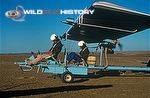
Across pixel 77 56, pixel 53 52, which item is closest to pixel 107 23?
pixel 77 56

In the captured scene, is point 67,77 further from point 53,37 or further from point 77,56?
point 53,37

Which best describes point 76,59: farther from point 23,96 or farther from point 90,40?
point 23,96

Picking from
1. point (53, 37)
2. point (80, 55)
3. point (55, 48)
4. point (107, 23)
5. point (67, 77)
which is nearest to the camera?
point (107, 23)

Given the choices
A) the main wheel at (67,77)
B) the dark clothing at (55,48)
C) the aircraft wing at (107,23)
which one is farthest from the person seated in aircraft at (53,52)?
the main wheel at (67,77)

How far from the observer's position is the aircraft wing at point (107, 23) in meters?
11.4

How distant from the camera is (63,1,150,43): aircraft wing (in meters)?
11.4

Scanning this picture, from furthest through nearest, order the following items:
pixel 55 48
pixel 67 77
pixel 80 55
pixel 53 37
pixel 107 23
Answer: pixel 80 55, pixel 53 37, pixel 55 48, pixel 67 77, pixel 107 23

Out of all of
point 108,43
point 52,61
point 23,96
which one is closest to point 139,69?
point 108,43

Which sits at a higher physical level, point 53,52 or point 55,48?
point 55,48

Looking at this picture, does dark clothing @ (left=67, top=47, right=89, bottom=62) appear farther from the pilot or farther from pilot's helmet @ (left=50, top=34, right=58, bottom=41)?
pilot's helmet @ (left=50, top=34, right=58, bottom=41)

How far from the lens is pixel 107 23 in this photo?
14008 mm

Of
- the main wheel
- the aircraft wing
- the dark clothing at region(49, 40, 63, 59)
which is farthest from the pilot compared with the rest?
the main wheel

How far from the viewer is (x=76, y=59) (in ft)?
50.3

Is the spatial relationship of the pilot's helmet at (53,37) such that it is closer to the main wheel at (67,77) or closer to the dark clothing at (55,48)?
the dark clothing at (55,48)
